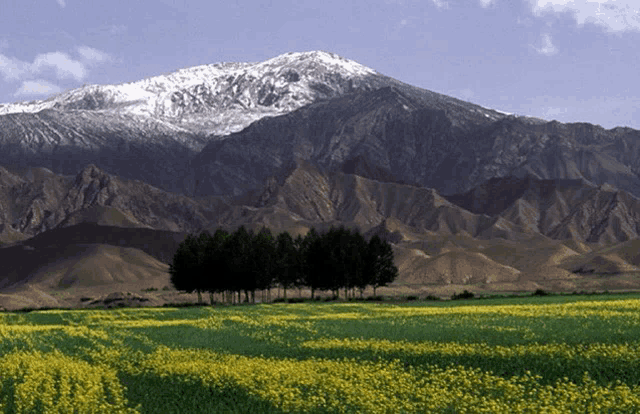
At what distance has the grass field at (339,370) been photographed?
22172 millimetres

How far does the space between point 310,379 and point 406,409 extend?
5.33m

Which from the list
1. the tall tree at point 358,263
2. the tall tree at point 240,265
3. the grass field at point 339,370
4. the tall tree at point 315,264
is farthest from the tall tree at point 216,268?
the grass field at point 339,370

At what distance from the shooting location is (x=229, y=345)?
4009 centimetres

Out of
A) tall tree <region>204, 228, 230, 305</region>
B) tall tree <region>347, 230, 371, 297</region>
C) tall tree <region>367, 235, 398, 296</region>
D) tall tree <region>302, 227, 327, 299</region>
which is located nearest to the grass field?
tall tree <region>204, 228, 230, 305</region>

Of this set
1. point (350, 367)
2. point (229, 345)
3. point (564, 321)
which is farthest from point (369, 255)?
point (350, 367)

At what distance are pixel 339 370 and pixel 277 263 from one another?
97.5m

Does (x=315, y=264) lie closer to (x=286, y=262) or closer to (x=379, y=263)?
(x=286, y=262)

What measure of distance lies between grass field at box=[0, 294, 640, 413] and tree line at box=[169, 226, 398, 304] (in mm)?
A: 72493

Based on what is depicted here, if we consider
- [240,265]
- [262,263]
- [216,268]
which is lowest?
[216,268]

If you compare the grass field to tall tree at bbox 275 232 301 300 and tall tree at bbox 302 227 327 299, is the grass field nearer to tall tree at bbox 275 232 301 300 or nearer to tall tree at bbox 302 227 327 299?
tall tree at bbox 275 232 301 300

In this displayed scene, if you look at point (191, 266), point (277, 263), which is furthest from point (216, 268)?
point (277, 263)

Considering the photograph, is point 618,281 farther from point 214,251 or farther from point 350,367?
point 350,367

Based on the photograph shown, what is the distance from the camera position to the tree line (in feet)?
404

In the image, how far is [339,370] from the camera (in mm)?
28281
